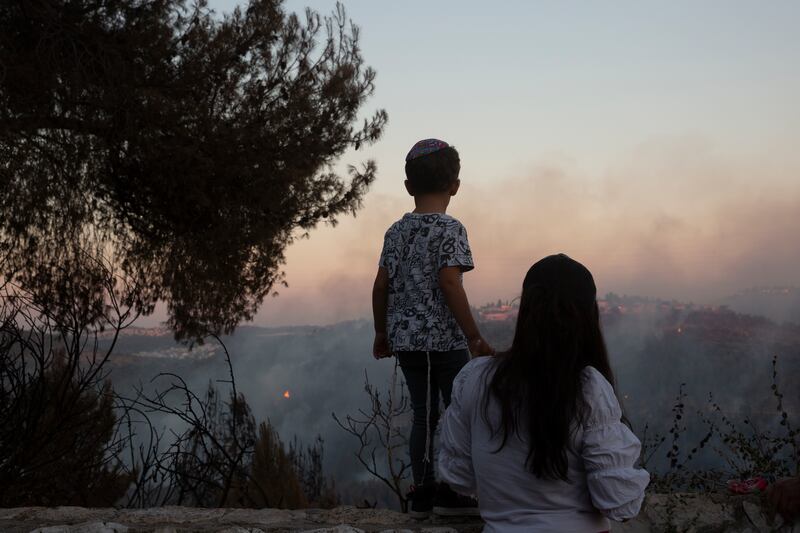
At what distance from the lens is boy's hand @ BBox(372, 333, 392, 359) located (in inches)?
117

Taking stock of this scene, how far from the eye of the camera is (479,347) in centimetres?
263

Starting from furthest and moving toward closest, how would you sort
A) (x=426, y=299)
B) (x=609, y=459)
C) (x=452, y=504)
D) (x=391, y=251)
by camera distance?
1. (x=391, y=251)
2. (x=426, y=299)
3. (x=452, y=504)
4. (x=609, y=459)

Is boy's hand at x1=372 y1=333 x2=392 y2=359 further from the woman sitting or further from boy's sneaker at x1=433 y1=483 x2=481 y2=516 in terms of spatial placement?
the woman sitting

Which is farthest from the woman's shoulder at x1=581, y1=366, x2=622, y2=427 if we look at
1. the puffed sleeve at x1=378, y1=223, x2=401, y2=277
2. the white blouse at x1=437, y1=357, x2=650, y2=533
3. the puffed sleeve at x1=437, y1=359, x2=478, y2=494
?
the puffed sleeve at x1=378, y1=223, x2=401, y2=277

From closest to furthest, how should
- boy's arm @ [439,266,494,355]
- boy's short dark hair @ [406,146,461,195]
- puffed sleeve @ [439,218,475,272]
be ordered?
boy's arm @ [439,266,494,355]
puffed sleeve @ [439,218,475,272]
boy's short dark hair @ [406,146,461,195]

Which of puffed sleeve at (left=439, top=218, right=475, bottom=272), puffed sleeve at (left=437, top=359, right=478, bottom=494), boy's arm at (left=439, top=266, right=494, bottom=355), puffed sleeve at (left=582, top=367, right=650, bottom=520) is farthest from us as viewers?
puffed sleeve at (left=439, top=218, right=475, bottom=272)

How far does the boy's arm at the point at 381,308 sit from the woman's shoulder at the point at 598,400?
112 centimetres

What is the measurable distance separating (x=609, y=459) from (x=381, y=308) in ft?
4.12

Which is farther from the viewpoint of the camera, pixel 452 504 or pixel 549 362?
pixel 452 504

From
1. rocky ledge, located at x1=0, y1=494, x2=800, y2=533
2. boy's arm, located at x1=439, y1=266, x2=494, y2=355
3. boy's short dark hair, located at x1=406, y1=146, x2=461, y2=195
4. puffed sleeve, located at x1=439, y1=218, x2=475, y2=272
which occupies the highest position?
boy's short dark hair, located at x1=406, y1=146, x2=461, y2=195

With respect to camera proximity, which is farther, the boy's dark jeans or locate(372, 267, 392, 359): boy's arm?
locate(372, 267, 392, 359): boy's arm

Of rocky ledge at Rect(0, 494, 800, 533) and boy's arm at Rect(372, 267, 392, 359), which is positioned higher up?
boy's arm at Rect(372, 267, 392, 359)

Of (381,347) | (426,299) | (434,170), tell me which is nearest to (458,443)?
(426,299)

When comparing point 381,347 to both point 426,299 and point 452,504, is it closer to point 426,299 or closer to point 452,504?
point 426,299
